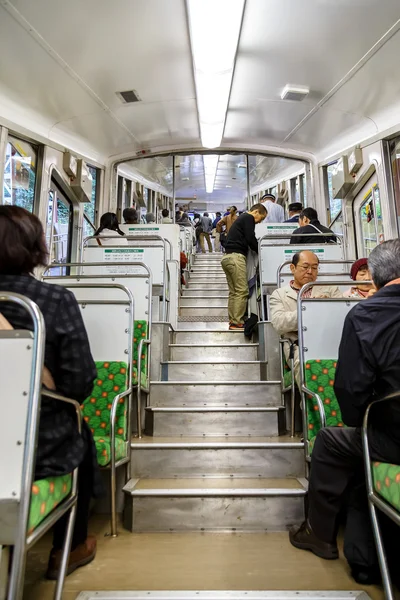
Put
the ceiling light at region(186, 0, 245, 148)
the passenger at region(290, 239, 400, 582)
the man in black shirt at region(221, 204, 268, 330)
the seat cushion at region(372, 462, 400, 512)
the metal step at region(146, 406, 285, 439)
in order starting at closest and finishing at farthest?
the seat cushion at region(372, 462, 400, 512)
the passenger at region(290, 239, 400, 582)
the metal step at region(146, 406, 285, 439)
the ceiling light at region(186, 0, 245, 148)
the man in black shirt at region(221, 204, 268, 330)

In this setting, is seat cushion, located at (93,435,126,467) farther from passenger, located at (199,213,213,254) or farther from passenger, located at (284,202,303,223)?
passenger, located at (199,213,213,254)

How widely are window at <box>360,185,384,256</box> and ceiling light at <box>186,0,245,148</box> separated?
2.34 m

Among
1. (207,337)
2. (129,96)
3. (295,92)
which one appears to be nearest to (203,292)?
(207,337)

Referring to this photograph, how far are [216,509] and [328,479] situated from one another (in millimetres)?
688

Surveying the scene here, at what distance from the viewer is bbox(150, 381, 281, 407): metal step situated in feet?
10.3

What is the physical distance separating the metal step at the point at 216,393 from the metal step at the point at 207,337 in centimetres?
116

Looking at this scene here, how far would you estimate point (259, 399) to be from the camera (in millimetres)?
3135

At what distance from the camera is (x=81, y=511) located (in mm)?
1762

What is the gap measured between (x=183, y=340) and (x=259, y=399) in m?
1.46

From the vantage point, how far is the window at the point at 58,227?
520cm

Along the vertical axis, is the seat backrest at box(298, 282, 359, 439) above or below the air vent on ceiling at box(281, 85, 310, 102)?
below

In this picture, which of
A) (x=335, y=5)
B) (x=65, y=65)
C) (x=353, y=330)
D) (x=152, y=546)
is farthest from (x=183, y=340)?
(x=335, y=5)

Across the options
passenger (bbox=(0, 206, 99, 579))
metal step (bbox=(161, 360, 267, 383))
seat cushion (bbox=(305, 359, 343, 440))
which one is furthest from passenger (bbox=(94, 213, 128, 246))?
passenger (bbox=(0, 206, 99, 579))

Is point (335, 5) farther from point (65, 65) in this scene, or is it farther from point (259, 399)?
point (259, 399)
